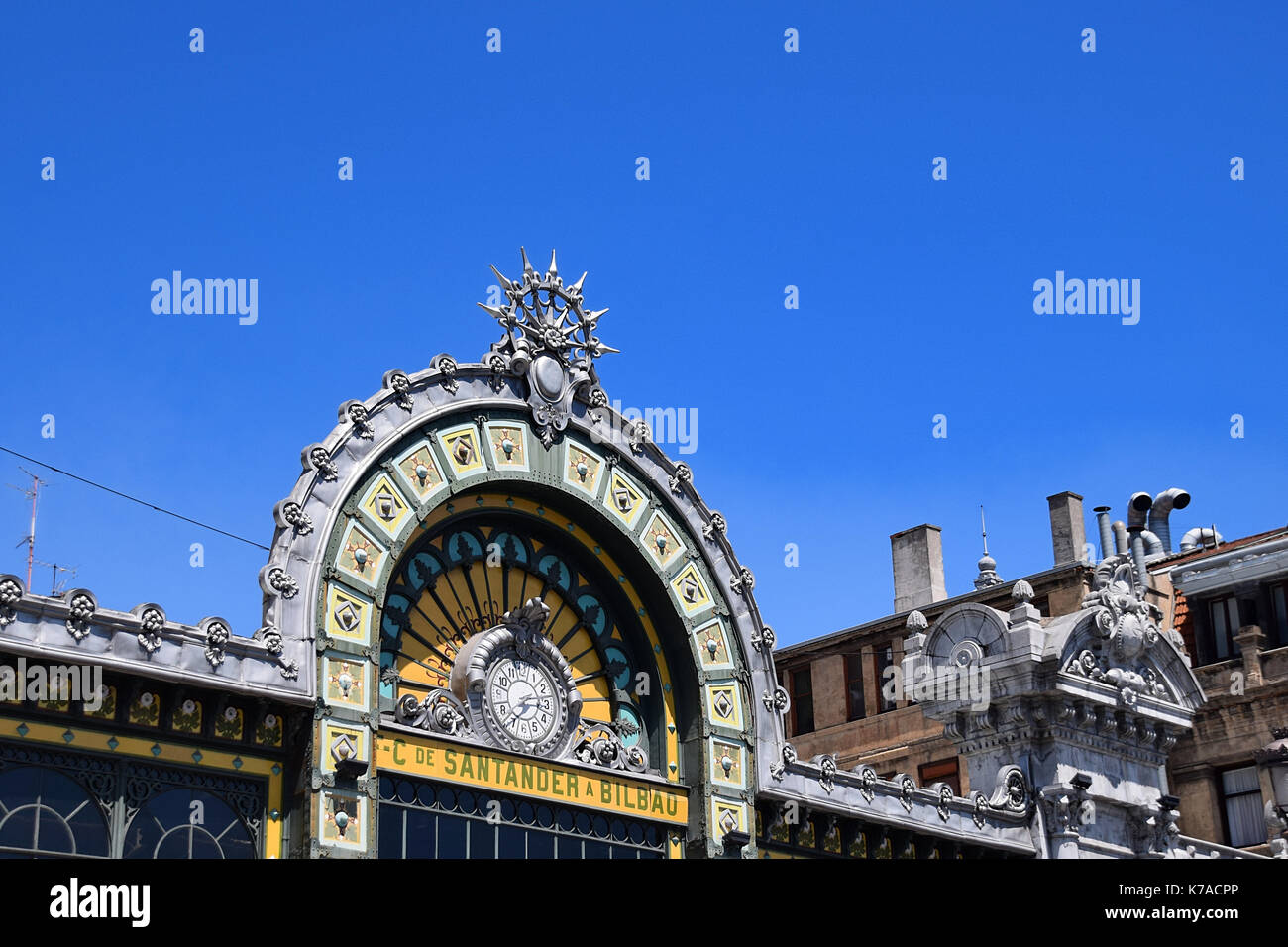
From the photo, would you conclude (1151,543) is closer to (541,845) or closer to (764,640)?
→ (764,640)

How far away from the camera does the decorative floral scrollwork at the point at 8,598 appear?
24.6 meters

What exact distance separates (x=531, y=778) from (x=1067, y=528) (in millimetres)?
32328

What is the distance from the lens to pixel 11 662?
24.9 metres

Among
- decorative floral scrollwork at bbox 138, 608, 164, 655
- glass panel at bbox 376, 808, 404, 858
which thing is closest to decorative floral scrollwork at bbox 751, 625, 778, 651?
glass panel at bbox 376, 808, 404, 858

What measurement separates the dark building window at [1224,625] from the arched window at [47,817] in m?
40.1

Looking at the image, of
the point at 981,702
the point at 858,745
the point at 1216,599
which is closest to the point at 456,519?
the point at 981,702

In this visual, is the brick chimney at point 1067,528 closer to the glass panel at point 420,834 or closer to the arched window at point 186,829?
the glass panel at point 420,834

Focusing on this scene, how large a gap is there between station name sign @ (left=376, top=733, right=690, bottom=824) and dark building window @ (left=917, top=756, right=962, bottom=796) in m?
19.9

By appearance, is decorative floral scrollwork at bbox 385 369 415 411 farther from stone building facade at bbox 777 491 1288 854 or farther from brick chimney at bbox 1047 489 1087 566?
brick chimney at bbox 1047 489 1087 566
